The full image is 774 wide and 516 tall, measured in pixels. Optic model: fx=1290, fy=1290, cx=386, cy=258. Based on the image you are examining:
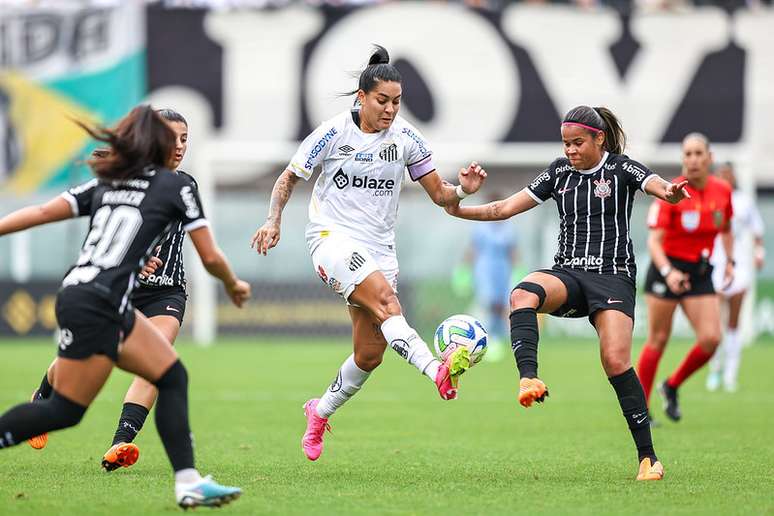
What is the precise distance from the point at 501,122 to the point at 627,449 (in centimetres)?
1526

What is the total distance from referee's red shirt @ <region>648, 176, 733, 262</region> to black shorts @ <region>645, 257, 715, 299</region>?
0.07 m

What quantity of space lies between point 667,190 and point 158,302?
3.33m

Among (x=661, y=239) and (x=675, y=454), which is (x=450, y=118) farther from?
(x=675, y=454)

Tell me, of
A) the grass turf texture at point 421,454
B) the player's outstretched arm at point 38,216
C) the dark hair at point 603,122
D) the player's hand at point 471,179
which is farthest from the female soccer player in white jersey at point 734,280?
the player's outstretched arm at point 38,216

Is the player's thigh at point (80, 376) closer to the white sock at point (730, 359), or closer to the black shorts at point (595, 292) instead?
the black shorts at point (595, 292)

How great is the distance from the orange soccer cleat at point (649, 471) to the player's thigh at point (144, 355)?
311 centimetres

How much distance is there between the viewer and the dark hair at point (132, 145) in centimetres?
634

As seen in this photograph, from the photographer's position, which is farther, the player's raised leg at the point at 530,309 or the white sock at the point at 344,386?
the white sock at the point at 344,386

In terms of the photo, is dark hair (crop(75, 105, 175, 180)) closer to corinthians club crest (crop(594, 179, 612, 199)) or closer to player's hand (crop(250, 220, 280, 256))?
player's hand (crop(250, 220, 280, 256))

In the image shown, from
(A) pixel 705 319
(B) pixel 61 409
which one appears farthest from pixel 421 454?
(B) pixel 61 409

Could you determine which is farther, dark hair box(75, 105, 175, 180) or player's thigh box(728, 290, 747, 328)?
player's thigh box(728, 290, 747, 328)

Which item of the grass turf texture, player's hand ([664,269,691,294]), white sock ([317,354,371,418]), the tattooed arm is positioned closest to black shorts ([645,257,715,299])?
player's hand ([664,269,691,294])

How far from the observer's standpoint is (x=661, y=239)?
11.4 meters

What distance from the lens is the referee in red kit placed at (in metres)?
11.2
